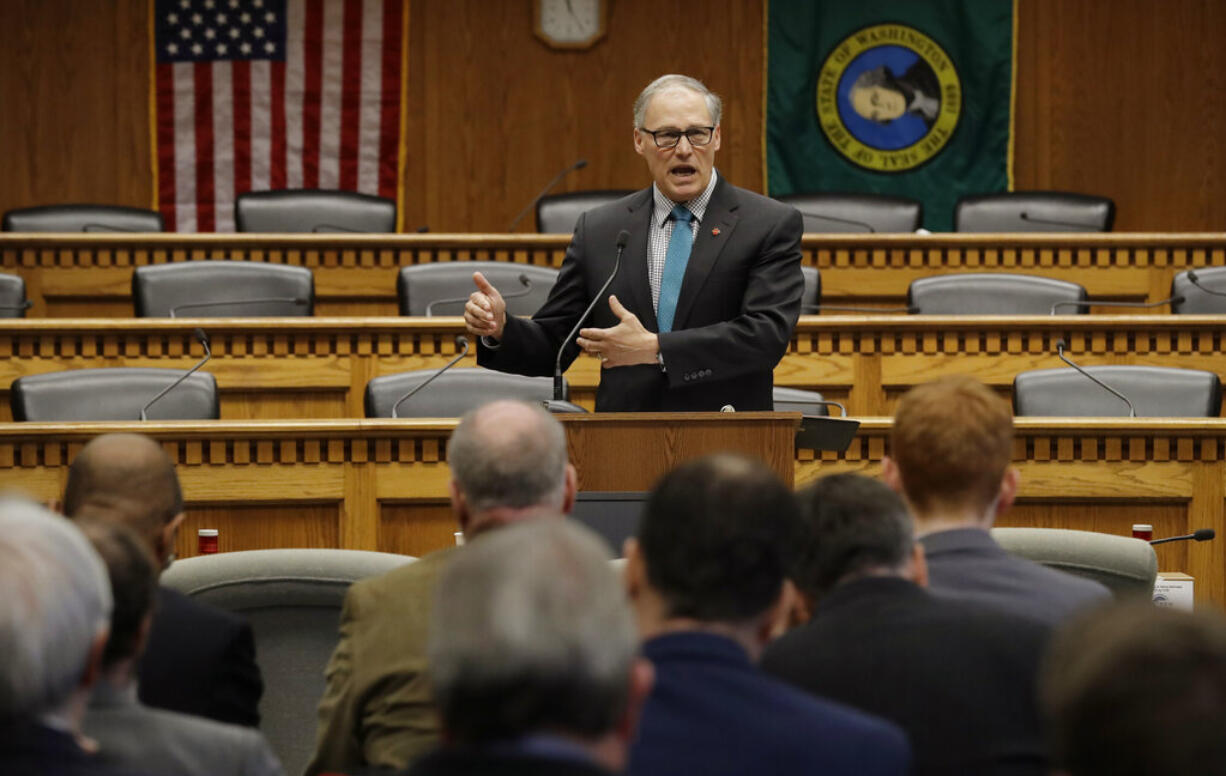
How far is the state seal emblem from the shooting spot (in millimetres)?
9133

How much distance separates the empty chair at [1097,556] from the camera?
3000mm

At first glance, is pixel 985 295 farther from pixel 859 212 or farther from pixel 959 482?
pixel 959 482

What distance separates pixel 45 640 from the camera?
4.67 ft

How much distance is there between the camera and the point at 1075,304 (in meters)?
6.22

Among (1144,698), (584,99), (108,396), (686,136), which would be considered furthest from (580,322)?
(584,99)

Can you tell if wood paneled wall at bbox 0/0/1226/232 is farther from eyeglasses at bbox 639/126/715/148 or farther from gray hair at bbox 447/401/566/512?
gray hair at bbox 447/401/566/512

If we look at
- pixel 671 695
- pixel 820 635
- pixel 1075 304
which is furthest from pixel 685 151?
pixel 1075 304

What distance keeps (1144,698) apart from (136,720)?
3.50ft

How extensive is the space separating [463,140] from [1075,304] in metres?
4.17

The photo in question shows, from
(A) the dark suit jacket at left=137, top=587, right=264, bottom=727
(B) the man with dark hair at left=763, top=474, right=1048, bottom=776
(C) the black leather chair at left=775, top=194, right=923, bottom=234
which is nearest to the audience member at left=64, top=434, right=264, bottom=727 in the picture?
(A) the dark suit jacket at left=137, top=587, right=264, bottom=727

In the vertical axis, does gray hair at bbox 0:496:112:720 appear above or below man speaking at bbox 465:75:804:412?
below

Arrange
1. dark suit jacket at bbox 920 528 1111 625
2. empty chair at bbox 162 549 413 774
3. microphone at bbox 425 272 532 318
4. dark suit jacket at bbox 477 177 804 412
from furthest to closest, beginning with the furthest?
microphone at bbox 425 272 532 318 < dark suit jacket at bbox 477 177 804 412 < empty chair at bbox 162 549 413 774 < dark suit jacket at bbox 920 528 1111 625

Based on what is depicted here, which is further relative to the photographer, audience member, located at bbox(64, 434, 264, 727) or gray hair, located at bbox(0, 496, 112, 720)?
audience member, located at bbox(64, 434, 264, 727)

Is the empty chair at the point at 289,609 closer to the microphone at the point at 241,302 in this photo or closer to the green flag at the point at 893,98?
the microphone at the point at 241,302
